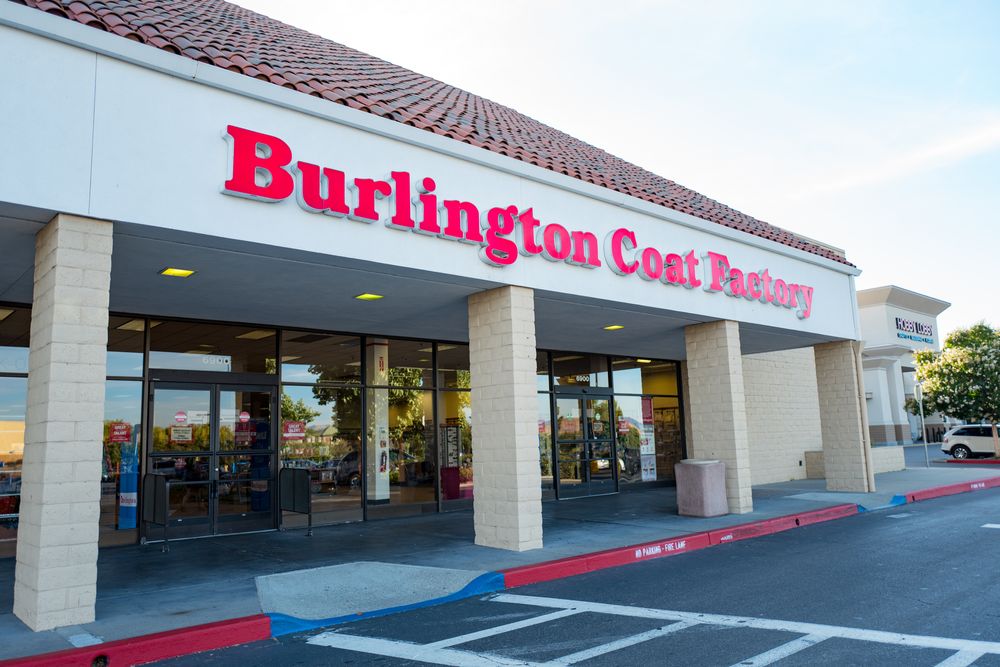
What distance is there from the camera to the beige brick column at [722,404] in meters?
13.8

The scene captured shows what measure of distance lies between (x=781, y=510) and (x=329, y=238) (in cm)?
1043

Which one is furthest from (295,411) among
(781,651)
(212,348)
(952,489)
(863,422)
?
(952,489)

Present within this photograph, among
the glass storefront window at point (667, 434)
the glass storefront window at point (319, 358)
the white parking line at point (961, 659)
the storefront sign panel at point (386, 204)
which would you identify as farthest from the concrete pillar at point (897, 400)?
the white parking line at point (961, 659)

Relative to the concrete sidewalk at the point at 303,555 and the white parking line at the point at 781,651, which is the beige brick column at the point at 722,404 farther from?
the white parking line at the point at 781,651

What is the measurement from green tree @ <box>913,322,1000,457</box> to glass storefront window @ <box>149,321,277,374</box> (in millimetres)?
28514

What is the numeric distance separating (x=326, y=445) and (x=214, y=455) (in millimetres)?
2186

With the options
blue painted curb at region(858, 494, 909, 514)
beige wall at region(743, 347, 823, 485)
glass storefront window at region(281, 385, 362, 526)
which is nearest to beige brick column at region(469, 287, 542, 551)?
glass storefront window at region(281, 385, 362, 526)

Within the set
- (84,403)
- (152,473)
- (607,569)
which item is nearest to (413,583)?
(607,569)

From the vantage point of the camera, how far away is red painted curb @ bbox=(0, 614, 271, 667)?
5.36 meters

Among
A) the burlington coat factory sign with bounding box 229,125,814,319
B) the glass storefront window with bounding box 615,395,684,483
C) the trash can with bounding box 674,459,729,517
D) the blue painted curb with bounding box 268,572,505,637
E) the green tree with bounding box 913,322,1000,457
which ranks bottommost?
the blue painted curb with bounding box 268,572,505,637

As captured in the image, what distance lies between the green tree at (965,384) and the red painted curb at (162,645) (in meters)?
31.2

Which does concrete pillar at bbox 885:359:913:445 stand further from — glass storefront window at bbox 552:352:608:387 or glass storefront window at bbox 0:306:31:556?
glass storefront window at bbox 0:306:31:556

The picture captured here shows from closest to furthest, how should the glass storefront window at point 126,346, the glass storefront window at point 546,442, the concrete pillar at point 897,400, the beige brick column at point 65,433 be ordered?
the beige brick column at point 65,433 < the glass storefront window at point 126,346 < the glass storefront window at point 546,442 < the concrete pillar at point 897,400

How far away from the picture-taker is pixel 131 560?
987cm
